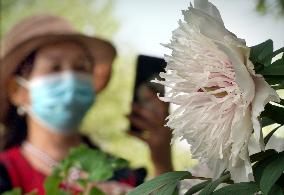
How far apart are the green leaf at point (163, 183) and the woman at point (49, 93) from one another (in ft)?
4.00

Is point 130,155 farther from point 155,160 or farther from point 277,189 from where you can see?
point 277,189

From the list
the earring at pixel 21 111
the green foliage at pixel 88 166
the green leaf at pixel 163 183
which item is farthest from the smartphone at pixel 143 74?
the green leaf at pixel 163 183

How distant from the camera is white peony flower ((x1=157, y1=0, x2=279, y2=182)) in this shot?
0.88 ft

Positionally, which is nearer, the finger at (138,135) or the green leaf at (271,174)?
the green leaf at (271,174)

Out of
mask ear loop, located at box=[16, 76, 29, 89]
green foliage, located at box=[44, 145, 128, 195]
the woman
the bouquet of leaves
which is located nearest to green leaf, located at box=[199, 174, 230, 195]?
the bouquet of leaves

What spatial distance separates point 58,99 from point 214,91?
4.52ft

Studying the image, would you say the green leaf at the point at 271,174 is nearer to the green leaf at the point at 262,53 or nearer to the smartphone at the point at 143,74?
the green leaf at the point at 262,53

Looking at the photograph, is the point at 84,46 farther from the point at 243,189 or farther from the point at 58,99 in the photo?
the point at 243,189

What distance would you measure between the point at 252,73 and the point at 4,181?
1.16 m

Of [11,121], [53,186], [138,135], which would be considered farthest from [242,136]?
[11,121]

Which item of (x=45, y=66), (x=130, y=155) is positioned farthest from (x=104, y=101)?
(x=45, y=66)

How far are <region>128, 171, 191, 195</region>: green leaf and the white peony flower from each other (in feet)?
0.08

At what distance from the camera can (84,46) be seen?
167cm

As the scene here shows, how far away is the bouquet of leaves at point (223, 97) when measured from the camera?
0.27m
